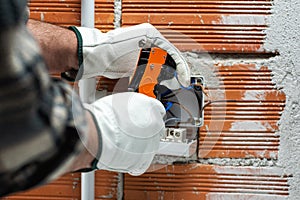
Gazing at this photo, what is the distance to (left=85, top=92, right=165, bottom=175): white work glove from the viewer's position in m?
1.02

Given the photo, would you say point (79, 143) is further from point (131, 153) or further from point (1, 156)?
point (131, 153)

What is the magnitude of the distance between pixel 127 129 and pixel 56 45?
1.79 ft

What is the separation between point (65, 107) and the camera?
0.60m

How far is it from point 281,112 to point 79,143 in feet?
3.78

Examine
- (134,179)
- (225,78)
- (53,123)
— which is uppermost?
(53,123)

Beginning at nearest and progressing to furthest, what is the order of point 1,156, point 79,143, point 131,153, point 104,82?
point 1,156, point 79,143, point 131,153, point 104,82

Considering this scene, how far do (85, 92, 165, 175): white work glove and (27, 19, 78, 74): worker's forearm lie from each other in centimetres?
42

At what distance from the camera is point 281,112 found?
1.62 meters

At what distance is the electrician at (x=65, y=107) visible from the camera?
0.50 metres

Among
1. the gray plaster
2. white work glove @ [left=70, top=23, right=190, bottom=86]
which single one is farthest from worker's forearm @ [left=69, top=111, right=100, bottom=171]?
the gray plaster

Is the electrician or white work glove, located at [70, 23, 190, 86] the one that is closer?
the electrician

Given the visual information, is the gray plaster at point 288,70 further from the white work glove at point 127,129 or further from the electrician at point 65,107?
the white work glove at point 127,129

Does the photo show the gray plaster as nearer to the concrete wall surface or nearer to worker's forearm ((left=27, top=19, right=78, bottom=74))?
the concrete wall surface

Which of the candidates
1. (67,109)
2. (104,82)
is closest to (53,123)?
(67,109)
